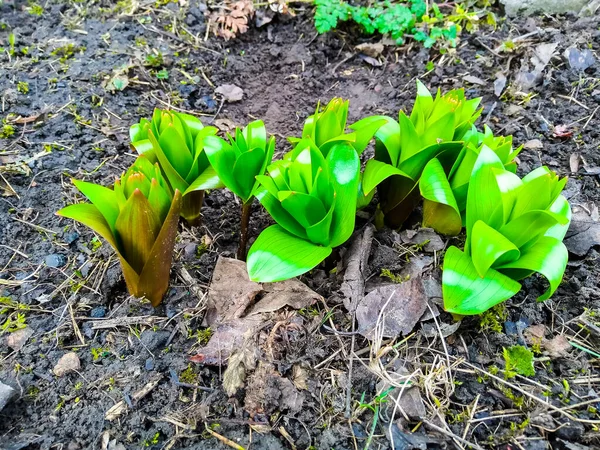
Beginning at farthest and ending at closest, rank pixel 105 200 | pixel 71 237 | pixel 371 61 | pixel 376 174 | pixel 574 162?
pixel 371 61, pixel 574 162, pixel 71 237, pixel 376 174, pixel 105 200

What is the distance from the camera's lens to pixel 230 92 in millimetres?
2936

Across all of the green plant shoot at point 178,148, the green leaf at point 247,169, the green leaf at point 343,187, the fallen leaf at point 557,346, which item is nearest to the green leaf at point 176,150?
the green plant shoot at point 178,148

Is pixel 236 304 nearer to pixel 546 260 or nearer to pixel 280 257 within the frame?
pixel 280 257

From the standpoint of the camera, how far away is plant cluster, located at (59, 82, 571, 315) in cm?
153

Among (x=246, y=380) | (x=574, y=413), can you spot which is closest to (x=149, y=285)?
(x=246, y=380)

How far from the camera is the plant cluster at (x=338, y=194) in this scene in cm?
153

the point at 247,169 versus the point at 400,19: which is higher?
the point at 400,19

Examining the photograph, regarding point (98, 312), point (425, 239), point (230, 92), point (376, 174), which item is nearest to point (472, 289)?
point (425, 239)

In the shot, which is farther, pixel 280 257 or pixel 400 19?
pixel 400 19

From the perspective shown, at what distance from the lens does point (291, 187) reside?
1.62 m

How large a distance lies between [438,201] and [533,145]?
115 cm

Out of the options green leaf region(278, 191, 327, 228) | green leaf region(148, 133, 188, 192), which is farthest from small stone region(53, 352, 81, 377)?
green leaf region(278, 191, 327, 228)

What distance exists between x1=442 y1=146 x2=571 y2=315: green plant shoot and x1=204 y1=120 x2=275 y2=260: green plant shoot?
32.0 inches

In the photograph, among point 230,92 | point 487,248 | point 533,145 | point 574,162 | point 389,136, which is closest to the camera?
point 487,248
